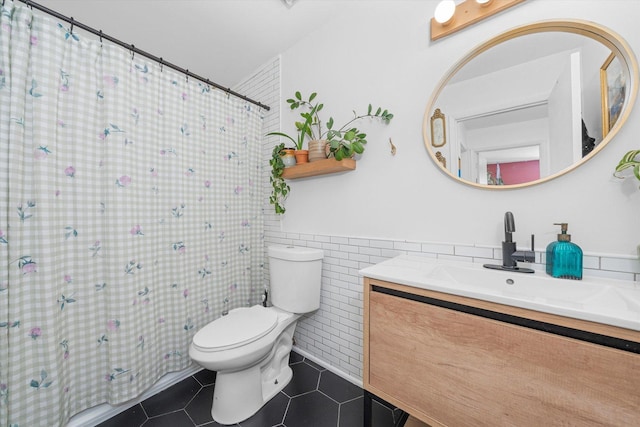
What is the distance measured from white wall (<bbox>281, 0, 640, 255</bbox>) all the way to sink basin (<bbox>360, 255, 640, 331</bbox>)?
174 mm

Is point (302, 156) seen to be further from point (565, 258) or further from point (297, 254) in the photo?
point (565, 258)

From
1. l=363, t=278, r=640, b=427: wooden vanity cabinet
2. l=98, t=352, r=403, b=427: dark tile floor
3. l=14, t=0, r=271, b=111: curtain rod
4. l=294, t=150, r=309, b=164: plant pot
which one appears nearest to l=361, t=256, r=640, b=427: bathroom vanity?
l=363, t=278, r=640, b=427: wooden vanity cabinet

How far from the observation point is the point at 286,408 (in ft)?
4.31

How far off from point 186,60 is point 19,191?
59.1 inches

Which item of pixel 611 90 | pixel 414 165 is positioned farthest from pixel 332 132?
pixel 611 90

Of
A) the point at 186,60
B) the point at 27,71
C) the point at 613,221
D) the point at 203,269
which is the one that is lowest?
the point at 203,269

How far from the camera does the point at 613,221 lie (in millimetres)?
848

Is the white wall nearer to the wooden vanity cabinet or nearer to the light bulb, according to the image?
the light bulb

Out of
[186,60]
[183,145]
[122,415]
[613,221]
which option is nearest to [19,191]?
[183,145]

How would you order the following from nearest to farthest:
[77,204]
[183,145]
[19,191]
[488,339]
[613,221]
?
[488,339] → [613,221] → [19,191] → [77,204] → [183,145]

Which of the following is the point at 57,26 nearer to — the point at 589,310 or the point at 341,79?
the point at 341,79

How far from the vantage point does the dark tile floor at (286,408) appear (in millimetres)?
1229

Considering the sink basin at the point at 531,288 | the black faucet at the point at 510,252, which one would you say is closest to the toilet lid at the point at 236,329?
the sink basin at the point at 531,288

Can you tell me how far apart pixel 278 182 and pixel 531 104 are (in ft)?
4.97
